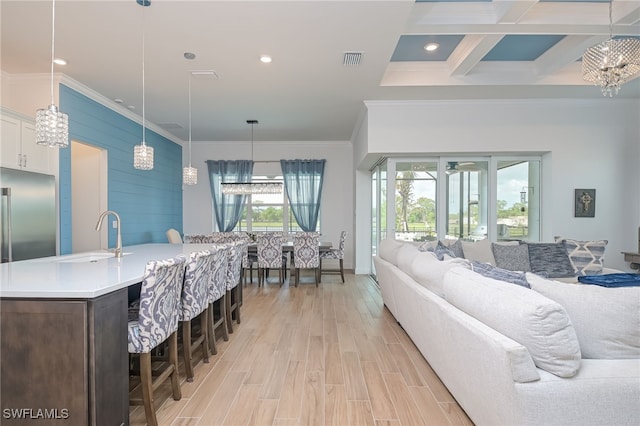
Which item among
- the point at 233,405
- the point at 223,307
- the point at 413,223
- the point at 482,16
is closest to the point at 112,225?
the point at 223,307

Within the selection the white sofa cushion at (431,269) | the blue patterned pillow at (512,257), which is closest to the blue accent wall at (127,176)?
the white sofa cushion at (431,269)

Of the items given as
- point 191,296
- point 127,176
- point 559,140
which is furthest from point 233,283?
point 559,140

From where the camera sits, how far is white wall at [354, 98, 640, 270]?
16.9ft

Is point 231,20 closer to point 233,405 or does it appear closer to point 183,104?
point 183,104

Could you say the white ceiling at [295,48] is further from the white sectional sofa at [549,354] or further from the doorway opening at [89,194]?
the white sectional sofa at [549,354]

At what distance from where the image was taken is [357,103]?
5258 mm

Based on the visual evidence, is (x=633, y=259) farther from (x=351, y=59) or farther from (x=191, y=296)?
(x=191, y=296)

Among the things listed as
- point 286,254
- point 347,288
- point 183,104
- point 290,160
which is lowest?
point 347,288

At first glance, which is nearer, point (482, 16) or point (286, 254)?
point (482, 16)

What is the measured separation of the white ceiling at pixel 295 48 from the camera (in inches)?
116

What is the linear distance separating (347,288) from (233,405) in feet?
12.4

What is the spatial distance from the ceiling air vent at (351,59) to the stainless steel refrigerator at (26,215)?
381cm

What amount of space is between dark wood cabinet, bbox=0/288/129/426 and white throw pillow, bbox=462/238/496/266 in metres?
4.22

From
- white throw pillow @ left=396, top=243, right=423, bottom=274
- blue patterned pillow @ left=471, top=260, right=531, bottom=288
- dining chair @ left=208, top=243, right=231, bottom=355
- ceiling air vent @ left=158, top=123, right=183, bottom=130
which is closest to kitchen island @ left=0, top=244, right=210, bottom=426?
dining chair @ left=208, top=243, right=231, bottom=355
